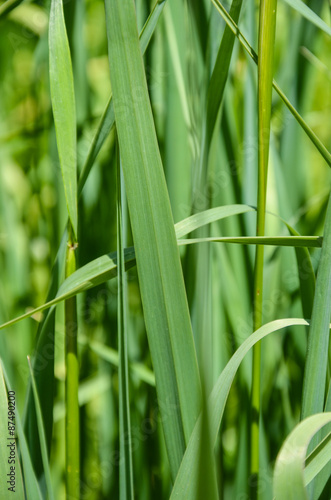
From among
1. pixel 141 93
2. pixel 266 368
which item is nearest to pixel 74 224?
pixel 141 93

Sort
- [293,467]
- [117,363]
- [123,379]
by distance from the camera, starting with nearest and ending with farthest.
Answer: [293,467], [123,379], [117,363]

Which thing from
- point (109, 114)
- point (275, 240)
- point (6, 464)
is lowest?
point (6, 464)

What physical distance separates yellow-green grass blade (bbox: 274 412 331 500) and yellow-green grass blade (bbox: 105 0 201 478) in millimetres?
76

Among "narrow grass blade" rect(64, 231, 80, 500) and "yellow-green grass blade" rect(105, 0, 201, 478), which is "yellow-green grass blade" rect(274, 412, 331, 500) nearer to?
"yellow-green grass blade" rect(105, 0, 201, 478)

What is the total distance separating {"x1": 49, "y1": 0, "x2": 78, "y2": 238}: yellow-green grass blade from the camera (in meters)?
0.35

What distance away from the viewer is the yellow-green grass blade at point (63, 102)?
35cm

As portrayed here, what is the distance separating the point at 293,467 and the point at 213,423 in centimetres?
8

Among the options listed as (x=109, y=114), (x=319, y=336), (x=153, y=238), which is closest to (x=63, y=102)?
(x=109, y=114)

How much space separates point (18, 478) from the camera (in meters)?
0.36

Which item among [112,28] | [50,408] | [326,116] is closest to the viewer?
[112,28]

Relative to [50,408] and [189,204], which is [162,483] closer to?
[50,408]

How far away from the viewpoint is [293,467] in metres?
0.23

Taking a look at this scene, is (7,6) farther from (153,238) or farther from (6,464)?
(6,464)

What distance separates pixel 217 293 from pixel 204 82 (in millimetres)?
221
